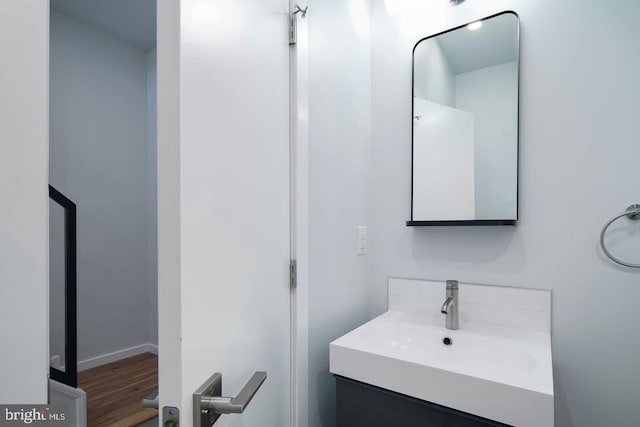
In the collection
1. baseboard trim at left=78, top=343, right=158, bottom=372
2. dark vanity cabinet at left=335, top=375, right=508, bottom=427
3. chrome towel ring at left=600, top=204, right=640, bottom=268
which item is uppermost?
chrome towel ring at left=600, top=204, right=640, bottom=268

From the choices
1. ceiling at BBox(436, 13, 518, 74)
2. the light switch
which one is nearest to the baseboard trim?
the light switch

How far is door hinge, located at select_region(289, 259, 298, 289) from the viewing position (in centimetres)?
95

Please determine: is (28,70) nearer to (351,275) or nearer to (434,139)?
(351,275)

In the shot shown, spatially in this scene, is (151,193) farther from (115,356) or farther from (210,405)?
(210,405)

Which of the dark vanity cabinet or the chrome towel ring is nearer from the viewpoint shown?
the dark vanity cabinet


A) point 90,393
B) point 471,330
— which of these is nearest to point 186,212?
point 471,330

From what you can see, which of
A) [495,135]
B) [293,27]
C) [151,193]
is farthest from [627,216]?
[151,193]

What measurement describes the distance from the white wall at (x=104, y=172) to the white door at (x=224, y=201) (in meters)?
2.22

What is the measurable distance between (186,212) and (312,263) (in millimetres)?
589

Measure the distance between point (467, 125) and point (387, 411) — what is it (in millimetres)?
A: 1104

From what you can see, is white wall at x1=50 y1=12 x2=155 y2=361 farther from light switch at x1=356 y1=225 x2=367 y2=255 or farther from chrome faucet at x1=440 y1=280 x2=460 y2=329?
chrome faucet at x1=440 y1=280 x2=460 y2=329

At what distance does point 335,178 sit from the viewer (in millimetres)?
1230

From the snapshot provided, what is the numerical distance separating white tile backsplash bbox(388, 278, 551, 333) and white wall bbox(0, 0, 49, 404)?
122 centimetres

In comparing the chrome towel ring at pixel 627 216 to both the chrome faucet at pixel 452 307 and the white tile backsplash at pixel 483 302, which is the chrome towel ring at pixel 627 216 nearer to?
the white tile backsplash at pixel 483 302
